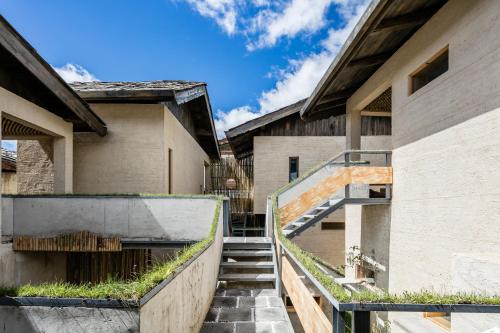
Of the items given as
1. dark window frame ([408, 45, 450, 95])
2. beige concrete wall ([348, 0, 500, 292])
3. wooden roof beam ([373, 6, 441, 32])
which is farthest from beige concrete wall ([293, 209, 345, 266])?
wooden roof beam ([373, 6, 441, 32])

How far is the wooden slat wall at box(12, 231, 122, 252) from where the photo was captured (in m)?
5.76

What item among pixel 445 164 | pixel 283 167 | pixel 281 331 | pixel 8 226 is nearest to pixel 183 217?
pixel 281 331

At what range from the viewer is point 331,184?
6.08m

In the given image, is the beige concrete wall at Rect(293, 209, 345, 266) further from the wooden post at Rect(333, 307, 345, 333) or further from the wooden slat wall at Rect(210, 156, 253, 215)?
the wooden post at Rect(333, 307, 345, 333)

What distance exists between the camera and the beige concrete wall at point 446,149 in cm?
345

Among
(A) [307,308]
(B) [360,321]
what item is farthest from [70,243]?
(B) [360,321]

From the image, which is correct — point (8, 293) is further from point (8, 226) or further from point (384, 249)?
point (384, 249)

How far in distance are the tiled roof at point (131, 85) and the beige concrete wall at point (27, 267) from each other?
167 inches

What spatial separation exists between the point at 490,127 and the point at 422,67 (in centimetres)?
197

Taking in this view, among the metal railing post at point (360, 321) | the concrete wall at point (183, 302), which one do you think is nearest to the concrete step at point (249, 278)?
the concrete wall at point (183, 302)

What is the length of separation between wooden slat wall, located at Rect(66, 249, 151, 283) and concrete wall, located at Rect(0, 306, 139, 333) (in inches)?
228

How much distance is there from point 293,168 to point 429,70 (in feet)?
23.8

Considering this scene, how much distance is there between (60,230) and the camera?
5918mm

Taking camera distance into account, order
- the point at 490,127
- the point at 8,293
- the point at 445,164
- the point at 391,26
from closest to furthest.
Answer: the point at 8,293 < the point at 490,127 < the point at 445,164 < the point at 391,26
